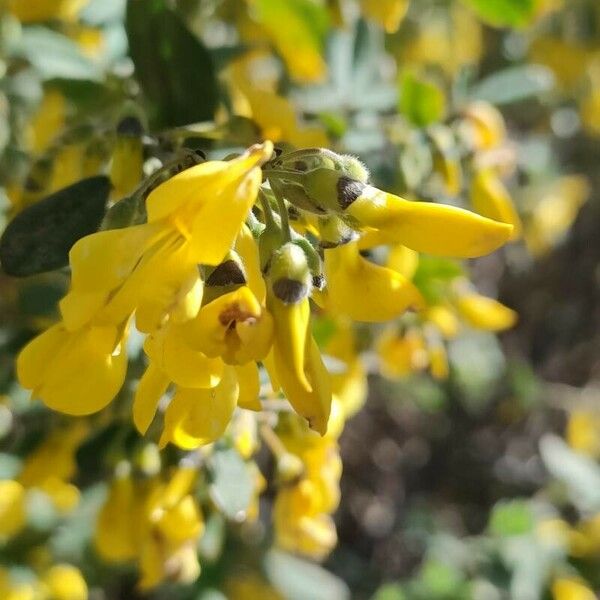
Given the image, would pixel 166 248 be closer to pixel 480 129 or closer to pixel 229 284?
pixel 229 284

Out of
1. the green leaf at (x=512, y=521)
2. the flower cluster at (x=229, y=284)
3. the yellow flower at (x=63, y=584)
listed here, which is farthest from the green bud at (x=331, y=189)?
the green leaf at (x=512, y=521)

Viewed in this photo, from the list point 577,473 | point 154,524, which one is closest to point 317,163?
point 154,524

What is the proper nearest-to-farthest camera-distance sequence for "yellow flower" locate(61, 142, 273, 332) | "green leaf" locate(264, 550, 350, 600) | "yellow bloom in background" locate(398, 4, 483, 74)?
1. "yellow flower" locate(61, 142, 273, 332)
2. "green leaf" locate(264, 550, 350, 600)
3. "yellow bloom in background" locate(398, 4, 483, 74)

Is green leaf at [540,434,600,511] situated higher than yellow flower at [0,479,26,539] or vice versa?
yellow flower at [0,479,26,539]

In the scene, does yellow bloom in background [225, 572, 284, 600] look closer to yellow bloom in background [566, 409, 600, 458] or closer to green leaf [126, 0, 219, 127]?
yellow bloom in background [566, 409, 600, 458]

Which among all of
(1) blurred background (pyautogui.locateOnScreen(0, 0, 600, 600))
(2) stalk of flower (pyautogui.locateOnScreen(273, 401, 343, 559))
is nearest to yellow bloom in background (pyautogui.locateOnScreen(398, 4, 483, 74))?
(1) blurred background (pyautogui.locateOnScreen(0, 0, 600, 600))

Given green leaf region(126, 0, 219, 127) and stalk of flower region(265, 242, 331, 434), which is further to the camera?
green leaf region(126, 0, 219, 127)

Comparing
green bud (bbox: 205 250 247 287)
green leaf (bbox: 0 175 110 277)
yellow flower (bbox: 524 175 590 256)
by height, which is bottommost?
yellow flower (bbox: 524 175 590 256)
